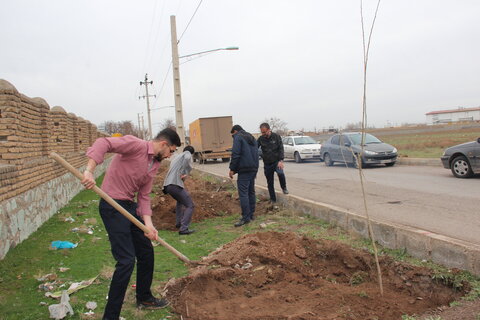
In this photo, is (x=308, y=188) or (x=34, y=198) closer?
(x=34, y=198)

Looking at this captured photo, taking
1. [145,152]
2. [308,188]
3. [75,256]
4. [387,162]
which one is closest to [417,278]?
[145,152]

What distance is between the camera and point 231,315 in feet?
11.0

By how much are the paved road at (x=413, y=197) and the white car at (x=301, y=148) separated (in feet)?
26.6

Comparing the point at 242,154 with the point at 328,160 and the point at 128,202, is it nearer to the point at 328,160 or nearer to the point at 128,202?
the point at 128,202

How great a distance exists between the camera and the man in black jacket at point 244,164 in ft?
23.0

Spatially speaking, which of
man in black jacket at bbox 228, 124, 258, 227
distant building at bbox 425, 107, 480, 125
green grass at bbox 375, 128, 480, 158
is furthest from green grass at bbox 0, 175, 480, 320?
distant building at bbox 425, 107, 480, 125

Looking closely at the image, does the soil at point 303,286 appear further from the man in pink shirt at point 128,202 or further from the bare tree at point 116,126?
the bare tree at point 116,126

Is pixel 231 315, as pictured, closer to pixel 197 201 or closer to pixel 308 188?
pixel 197 201

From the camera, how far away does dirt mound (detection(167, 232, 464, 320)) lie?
132 inches

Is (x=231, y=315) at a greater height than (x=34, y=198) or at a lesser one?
lesser

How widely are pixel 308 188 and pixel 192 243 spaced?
5900 millimetres

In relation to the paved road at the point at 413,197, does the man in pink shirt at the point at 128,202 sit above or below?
above

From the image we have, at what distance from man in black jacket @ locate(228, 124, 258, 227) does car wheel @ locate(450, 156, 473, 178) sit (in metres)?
6.84

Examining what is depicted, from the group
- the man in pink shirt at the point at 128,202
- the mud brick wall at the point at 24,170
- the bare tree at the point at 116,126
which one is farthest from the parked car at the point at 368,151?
the bare tree at the point at 116,126
